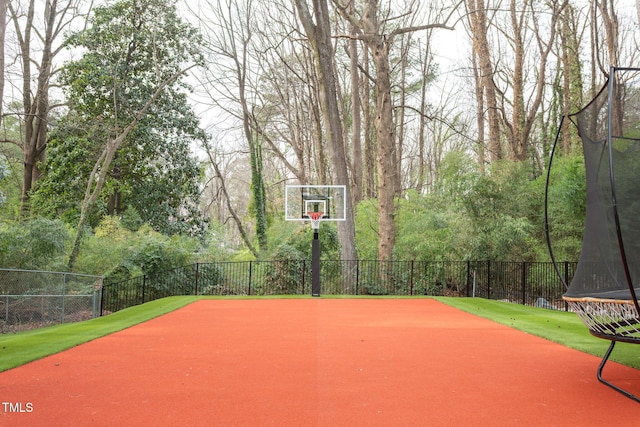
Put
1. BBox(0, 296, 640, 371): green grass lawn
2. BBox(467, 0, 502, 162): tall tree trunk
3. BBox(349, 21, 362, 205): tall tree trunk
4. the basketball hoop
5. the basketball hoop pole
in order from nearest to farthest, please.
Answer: BBox(0, 296, 640, 371): green grass lawn → the basketball hoop pole → the basketball hoop → BBox(467, 0, 502, 162): tall tree trunk → BBox(349, 21, 362, 205): tall tree trunk

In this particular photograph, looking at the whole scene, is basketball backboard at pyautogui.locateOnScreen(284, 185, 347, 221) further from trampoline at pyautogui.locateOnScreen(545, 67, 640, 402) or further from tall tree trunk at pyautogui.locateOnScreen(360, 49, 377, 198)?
trampoline at pyautogui.locateOnScreen(545, 67, 640, 402)

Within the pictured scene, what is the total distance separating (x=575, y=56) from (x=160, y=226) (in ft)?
58.8

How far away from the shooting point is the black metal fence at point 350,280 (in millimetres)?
16531

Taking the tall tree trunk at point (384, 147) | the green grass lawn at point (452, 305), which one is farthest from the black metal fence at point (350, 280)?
the green grass lawn at point (452, 305)

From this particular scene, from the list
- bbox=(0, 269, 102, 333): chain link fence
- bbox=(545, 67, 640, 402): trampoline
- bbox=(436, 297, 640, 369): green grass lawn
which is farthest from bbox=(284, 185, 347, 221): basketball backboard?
bbox=(545, 67, 640, 402): trampoline

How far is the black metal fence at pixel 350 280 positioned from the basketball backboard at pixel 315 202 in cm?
162

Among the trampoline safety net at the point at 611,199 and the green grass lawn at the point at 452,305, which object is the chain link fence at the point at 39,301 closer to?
the green grass lawn at the point at 452,305

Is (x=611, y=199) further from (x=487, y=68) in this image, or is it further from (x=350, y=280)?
(x=487, y=68)

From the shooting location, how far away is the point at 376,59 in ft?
61.7

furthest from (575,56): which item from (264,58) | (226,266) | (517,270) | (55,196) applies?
(55,196)

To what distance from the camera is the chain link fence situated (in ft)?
40.5

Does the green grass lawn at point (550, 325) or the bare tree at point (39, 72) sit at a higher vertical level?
the bare tree at point (39, 72)

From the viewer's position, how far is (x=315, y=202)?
17234mm

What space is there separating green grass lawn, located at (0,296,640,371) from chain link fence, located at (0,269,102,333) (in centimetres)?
170
